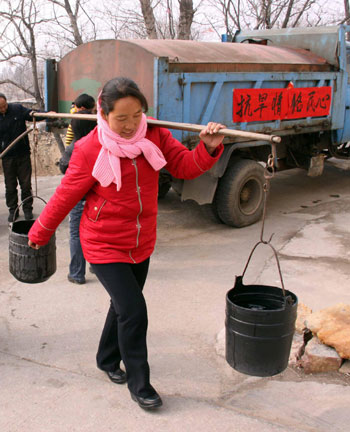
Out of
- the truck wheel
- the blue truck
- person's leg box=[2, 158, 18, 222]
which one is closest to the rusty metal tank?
the blue truck

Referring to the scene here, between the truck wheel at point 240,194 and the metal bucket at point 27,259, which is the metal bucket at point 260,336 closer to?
the metal bucket at point 27,259

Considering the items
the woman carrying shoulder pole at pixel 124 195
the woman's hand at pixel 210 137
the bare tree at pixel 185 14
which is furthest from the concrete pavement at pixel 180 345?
the bare tree at pixel 185 14

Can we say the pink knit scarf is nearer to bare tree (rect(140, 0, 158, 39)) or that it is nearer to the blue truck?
the blue truck

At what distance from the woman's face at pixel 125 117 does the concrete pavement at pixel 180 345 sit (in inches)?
61.5

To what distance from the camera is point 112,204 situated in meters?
2.63

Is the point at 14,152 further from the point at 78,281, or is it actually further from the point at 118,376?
the point at 118,376

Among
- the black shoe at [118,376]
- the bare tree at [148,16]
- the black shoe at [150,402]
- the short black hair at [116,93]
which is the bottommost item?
the black shoe at [118,376]

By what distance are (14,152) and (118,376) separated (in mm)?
4321

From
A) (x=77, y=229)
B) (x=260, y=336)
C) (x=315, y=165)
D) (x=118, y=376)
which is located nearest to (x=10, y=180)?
(x=77, y=229)

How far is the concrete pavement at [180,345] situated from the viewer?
9.21 feet

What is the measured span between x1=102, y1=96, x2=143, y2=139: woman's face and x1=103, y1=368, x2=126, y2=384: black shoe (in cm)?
149

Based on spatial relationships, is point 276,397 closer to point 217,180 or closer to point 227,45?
point 217,180

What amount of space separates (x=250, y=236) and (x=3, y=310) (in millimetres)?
3160

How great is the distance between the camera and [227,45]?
667cm
